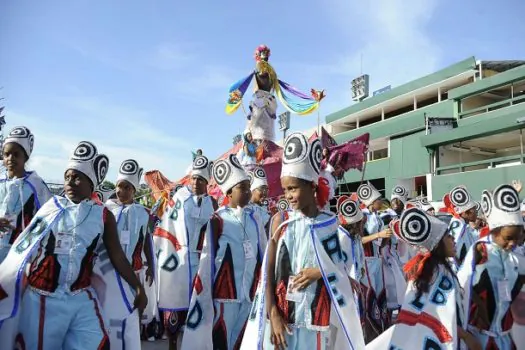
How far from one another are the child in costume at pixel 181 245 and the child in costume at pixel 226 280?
4.87 ft

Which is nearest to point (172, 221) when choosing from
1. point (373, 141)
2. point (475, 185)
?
point (475, 185)

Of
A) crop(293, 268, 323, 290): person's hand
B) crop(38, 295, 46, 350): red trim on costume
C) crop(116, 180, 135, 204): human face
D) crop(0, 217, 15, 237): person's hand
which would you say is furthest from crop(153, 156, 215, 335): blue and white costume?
crop(293, 268, 323, 290): person's hand

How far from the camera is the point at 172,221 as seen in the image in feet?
22.2

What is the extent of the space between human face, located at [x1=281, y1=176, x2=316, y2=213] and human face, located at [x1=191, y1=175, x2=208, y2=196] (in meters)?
3.31

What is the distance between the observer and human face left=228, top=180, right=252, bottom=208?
17.1 feet

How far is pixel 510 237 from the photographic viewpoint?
4246 millimetres

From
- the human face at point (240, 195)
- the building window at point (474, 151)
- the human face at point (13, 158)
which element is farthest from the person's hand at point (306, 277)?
the building window at point (474, 151)

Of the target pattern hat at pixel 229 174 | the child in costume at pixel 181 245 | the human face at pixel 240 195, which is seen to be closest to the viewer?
the human face at pixel 240 195

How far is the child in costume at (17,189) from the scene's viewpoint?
178 inches

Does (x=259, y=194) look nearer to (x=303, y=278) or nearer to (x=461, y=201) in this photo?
(x=461, y=201)

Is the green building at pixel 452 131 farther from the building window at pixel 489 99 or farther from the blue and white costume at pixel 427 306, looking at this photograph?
the blue and white costume at pixel 427 306

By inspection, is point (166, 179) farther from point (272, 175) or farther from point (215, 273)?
point (215, 273)

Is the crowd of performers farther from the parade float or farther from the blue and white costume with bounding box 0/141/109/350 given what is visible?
the parade float

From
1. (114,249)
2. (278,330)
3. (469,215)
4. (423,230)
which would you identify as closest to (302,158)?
(423,230)
